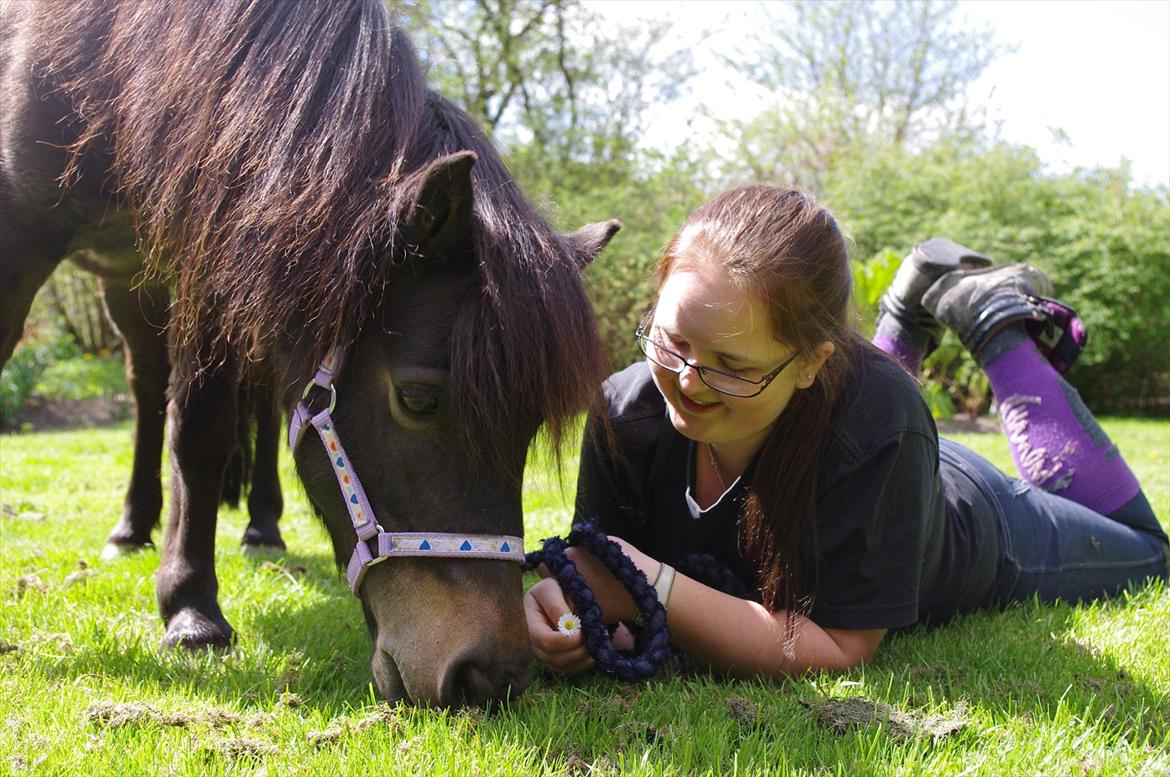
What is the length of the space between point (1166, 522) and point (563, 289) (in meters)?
3.59

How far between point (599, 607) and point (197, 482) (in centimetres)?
142

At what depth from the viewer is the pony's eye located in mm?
1799

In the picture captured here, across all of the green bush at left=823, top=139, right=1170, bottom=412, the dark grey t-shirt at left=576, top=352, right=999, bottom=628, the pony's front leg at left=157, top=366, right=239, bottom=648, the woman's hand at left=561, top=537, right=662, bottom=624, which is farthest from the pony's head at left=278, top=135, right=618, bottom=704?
the green bush at left=823, top=139, right=1170, bottom=412

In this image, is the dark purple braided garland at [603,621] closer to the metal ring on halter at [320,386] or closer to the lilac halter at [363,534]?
the lilac halter at [363,534]

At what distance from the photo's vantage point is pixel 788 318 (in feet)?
6.64

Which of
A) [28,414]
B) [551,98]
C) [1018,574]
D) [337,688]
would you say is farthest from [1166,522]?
[551,98]

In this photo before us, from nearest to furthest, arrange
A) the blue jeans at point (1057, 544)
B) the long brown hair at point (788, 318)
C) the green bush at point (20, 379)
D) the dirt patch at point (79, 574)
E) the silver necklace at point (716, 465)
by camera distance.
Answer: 1. the long brown hair at point (788, 318)
2. the silver necklace at point (716, 465)
3. the blue jeans at point (1057, 544)
4. the dirt patch at point (79, 574)
5. the green bush at point (20, 379)

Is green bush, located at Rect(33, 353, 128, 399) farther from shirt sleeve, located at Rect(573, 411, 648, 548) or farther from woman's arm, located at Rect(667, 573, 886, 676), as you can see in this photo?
woman's arm, located at Rect(667, 573, 886, 676)

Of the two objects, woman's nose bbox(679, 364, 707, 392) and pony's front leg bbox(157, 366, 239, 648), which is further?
pony's front leg bbox(157, 366, 239, 648)

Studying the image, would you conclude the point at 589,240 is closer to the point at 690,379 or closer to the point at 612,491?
the point at 690,379

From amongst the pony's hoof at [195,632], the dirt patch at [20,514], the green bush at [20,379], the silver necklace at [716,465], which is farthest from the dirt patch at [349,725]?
the green bush at [20,379]

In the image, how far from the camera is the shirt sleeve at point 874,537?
2.08 metres

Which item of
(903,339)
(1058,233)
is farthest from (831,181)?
(903,339)

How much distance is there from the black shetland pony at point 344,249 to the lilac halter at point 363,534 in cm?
2
